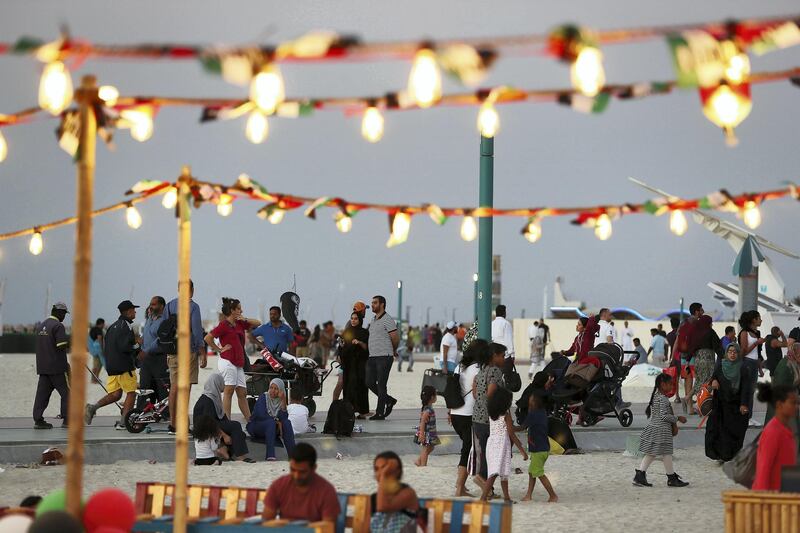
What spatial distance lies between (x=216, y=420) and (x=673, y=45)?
931 centimetres

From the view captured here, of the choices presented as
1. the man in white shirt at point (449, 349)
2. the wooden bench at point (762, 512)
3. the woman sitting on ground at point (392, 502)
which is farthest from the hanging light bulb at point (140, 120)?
the man in white shirt at point (449, 349)

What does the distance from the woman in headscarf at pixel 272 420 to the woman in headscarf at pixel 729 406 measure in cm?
510

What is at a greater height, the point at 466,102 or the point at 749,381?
the point at 466,102

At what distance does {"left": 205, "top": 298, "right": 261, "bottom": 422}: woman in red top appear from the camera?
15688mm

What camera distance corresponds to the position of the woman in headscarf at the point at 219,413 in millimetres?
14984

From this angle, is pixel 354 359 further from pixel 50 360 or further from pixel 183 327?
pixel 183 327

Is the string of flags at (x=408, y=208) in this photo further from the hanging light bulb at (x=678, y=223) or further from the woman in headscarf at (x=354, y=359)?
the woman in headscarf at (x=354, y=359)

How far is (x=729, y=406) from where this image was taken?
1570 centimetres

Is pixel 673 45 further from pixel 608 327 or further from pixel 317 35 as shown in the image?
pixel 608 327

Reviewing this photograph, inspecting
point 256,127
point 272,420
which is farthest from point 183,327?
point 272,420

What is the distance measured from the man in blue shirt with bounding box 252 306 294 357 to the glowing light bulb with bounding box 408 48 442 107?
9.64 meters

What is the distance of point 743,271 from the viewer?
22859 millimetres

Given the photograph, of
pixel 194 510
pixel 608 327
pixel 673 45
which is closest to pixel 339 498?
pixel 194 510

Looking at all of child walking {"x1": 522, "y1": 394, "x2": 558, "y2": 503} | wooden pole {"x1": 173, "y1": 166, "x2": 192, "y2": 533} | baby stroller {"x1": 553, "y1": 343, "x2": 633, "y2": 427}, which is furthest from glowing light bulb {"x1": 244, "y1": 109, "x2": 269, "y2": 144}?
baby stroller {"x1": 553, "y1": 343, "x2": 633, "y2": 427}
